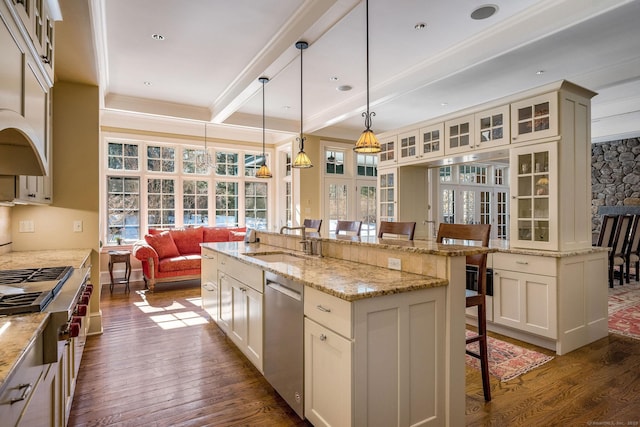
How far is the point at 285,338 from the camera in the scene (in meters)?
2.16

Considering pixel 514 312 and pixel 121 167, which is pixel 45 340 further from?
pixel 121 167

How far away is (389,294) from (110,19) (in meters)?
3.45

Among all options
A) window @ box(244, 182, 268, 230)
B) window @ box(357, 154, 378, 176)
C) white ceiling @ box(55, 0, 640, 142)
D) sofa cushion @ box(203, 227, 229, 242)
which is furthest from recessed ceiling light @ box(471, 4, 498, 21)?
window @ box(244, 182, 268, 230)

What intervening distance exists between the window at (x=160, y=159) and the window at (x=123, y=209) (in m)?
0.39

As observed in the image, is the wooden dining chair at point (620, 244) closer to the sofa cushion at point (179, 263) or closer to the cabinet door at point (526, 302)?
the cabinet door at point (526, 302)

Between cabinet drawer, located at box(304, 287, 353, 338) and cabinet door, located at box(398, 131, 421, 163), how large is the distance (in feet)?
10.9

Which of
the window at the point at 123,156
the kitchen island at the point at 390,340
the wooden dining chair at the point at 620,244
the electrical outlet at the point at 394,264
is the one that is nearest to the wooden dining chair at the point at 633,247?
the wooden dining chair at the point at 620,244

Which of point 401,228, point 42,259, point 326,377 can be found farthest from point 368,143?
point 42,259

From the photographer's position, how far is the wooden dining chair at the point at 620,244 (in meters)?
5.54

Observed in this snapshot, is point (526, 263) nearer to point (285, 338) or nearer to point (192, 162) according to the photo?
point (285, 338)

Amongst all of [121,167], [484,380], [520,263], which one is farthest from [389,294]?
[121,167]

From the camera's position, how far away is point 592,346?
10.8 ft

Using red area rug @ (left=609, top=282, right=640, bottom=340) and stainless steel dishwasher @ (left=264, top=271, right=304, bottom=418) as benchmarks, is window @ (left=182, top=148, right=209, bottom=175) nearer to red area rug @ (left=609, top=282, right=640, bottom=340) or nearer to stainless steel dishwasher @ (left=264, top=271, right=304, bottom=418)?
stainless steel dishwasher @ (left=264, top=271, right=304, bottom=418)

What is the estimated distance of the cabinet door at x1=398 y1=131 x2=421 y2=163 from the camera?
4725 millimetres
